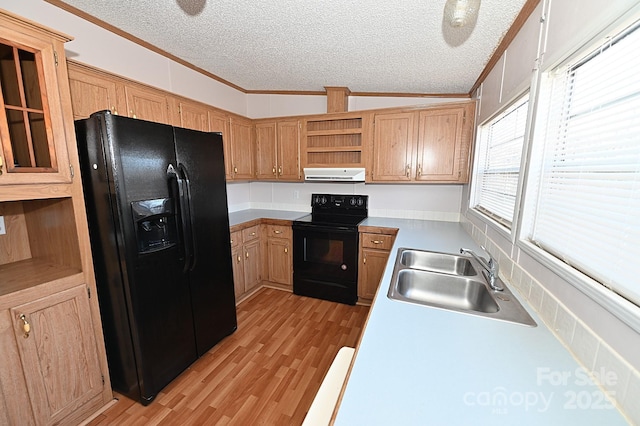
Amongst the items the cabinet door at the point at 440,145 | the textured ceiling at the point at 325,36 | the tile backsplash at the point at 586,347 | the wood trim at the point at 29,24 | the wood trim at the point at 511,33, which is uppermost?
the textured ceiling at the point at 325,36

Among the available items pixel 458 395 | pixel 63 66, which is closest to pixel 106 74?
pixel 63 66

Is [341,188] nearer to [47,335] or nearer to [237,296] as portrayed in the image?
[237,296]

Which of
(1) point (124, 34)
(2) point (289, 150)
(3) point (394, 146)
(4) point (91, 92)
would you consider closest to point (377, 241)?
(3) point (394, 146)

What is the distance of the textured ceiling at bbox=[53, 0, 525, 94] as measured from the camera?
5.06 feet

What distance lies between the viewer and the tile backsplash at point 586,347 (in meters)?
0.63

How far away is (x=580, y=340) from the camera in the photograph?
2.66ft

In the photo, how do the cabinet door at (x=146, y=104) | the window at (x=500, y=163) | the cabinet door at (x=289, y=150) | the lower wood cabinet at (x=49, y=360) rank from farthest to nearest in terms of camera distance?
the cabinet door at (x=289, y=150), the cabinet door at (x=146, y=104), the window at (x=500, y=163), the lower wood cabinet at (x=49, y=360)

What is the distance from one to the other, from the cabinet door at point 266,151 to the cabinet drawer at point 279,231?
27.3 inches

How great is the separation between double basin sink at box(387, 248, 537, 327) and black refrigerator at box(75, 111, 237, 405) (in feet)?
4.68

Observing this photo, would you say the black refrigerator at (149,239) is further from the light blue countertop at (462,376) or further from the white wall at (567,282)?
the white wall at (567,282)

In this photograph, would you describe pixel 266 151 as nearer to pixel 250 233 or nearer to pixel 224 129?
pixel 224 129

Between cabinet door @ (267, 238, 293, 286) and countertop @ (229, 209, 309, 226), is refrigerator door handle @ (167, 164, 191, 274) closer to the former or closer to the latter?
countertop @ (229, 209, 309, 226)

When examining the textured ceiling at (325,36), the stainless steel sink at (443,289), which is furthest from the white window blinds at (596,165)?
the textured ceiling at (325,36)

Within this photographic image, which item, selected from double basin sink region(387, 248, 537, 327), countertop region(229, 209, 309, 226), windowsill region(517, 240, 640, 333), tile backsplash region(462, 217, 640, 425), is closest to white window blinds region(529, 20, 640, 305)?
windowsill region(517, 240, 640, 333)
